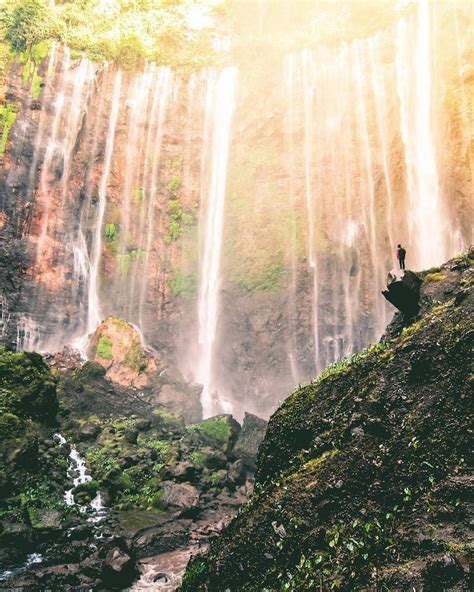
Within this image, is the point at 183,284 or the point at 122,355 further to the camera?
the point at 183,284

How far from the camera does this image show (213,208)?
1233 inches

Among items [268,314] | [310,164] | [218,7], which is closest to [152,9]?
Result: [218,7]

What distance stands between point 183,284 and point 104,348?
24.4 feet

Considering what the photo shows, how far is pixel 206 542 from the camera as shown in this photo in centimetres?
1120

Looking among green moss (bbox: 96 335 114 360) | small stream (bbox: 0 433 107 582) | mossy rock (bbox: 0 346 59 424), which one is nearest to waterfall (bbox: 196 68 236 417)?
green moss (bbox: 96 335 114 360)

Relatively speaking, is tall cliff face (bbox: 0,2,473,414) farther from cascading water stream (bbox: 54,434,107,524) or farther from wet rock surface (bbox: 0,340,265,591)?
cascading water stream (bbox: 54,434,107,524)

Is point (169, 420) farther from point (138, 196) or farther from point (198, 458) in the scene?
point (138, 196)

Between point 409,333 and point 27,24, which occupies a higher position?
point 27,24

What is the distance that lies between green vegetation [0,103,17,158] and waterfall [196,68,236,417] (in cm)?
1221

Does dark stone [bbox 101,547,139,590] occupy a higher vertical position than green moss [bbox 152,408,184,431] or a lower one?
lower

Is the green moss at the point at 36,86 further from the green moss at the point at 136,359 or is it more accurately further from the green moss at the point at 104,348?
the green moss at the point at 136,359

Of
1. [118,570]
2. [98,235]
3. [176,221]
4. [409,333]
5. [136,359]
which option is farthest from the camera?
[176,221]

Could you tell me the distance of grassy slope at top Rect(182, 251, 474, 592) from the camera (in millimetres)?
3410

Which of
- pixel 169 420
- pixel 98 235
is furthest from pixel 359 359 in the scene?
pixel 98 235
